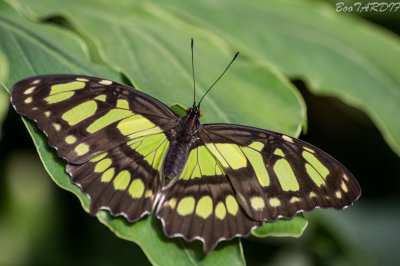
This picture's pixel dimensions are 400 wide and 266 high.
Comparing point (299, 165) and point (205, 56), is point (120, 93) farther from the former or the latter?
point (299, 165)

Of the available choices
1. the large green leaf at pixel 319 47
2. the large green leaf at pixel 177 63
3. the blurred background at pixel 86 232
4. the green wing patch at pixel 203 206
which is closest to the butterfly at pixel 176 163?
the green wing patch at pixel 203 206

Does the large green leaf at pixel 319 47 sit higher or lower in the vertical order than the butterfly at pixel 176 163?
higher

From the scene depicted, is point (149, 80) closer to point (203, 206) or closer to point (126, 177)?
point (126, 177)

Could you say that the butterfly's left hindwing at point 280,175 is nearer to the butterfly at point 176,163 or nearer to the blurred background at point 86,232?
the butterfly at point 176,163

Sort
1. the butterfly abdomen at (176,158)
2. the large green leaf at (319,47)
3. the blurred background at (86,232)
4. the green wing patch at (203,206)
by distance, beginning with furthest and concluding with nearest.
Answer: the blurred background at (86,232), the large green leaf at (319,47), the butterfly abdomen at (176,158), the green wing patch at (203,206)

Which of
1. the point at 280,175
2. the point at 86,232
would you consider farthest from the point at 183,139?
the point at 86,232

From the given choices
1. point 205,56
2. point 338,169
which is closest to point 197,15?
point 205,56

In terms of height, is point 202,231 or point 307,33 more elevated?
point 307,33
